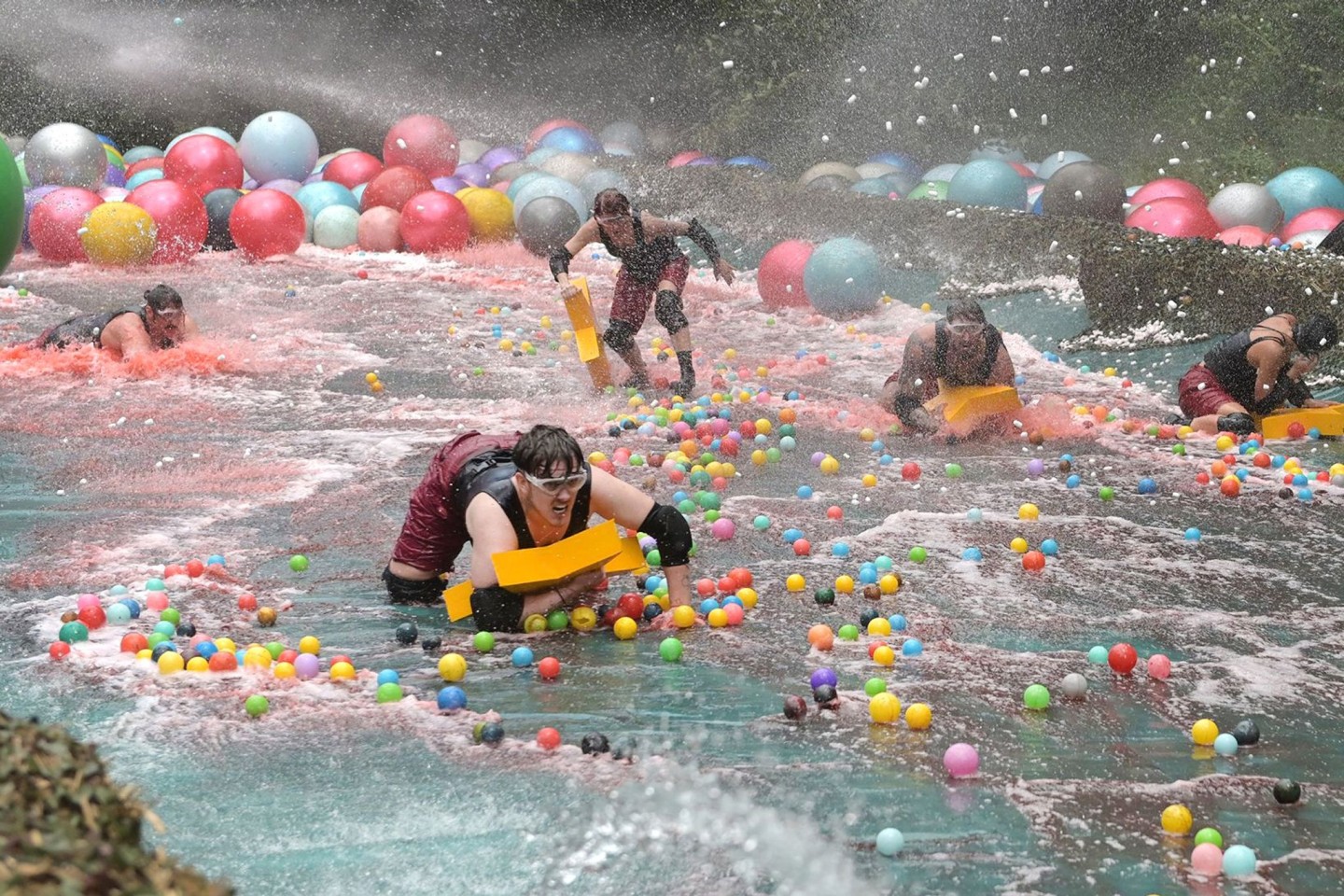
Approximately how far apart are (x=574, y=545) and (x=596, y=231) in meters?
5.32

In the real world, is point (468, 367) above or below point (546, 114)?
below

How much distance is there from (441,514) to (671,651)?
3.58 feet

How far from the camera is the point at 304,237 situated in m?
16.1

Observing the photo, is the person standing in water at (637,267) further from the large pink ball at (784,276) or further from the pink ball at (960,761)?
the pink ball at (960,761)

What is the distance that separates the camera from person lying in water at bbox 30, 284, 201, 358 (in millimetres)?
10141

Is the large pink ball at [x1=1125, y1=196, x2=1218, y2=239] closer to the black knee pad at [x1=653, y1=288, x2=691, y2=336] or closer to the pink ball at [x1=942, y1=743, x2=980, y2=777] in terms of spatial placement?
the black knee pad at [x1=653, y1=288, x2=691, y2=336]

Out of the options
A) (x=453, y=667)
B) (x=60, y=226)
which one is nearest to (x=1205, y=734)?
(x=453, y=667)

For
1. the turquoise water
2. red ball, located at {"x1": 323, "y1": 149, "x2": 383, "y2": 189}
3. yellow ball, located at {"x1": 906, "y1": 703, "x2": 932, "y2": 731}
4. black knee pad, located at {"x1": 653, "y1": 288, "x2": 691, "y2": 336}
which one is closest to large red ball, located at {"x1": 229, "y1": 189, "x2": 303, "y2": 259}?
red ball, located at {"x1": 323, "y1": 149, "x2": 383, "y2": 189}

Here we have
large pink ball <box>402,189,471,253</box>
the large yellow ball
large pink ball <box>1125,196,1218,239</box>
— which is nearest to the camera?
large pink ball <box>1125,196,1218,239</box>

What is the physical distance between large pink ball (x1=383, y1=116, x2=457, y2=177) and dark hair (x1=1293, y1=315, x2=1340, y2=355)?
11.5m

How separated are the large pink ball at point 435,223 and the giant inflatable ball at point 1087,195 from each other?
5960 mm

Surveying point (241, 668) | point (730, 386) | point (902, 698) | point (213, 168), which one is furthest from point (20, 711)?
point (213, 168)

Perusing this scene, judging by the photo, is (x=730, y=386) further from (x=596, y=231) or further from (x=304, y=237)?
(x=304, y=237)

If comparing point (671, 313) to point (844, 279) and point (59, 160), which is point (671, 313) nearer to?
point (844, 279)
